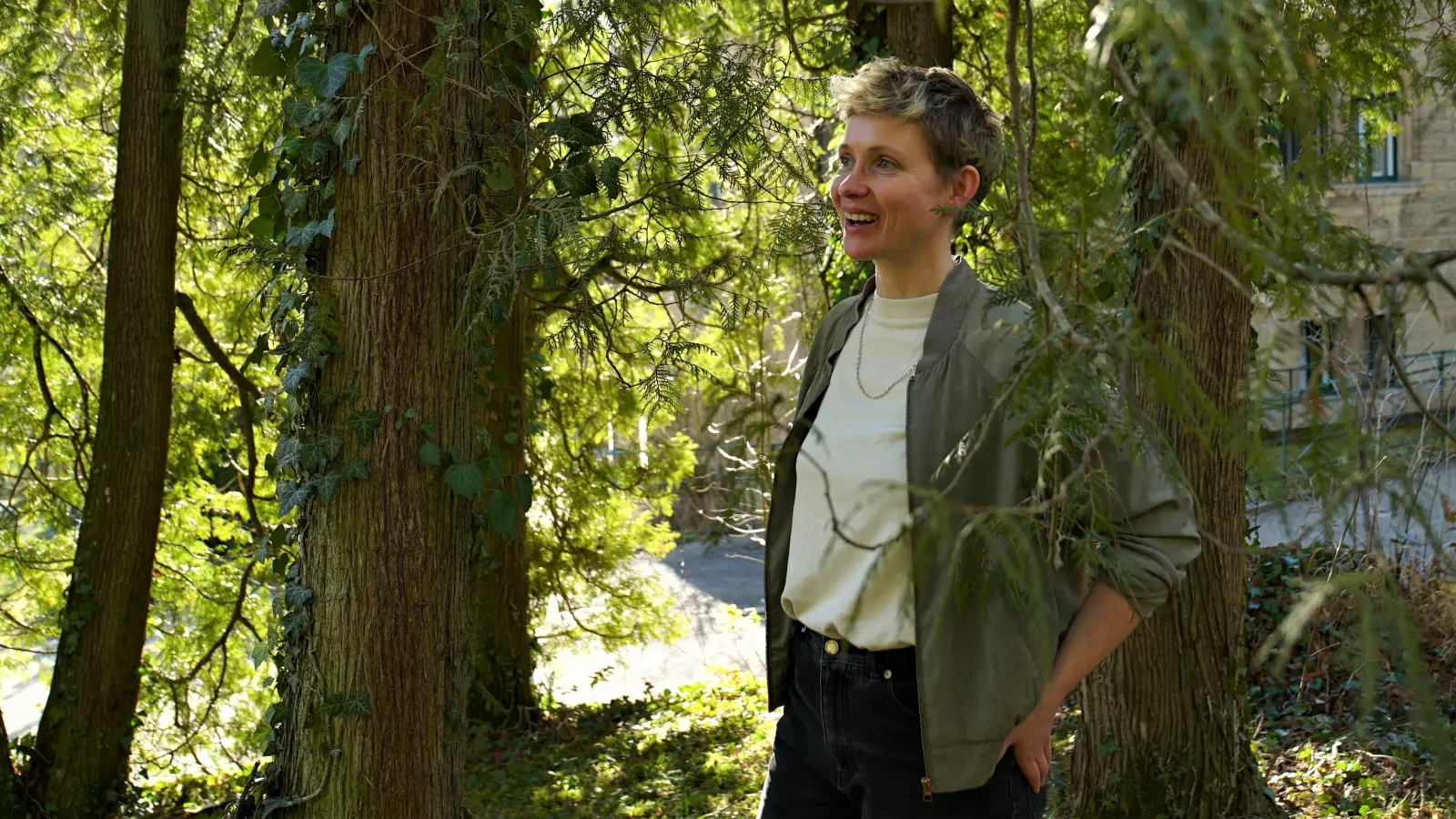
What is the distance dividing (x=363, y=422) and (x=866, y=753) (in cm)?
141

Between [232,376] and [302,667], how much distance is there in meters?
3.44

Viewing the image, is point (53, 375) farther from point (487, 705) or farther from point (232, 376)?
point (487, 705)

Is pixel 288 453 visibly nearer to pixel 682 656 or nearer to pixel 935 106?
pixel 935 106

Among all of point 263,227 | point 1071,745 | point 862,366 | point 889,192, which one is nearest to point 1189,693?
point 1071,745

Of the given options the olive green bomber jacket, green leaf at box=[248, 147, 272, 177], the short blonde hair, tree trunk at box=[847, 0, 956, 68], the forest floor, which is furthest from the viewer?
tree trunk at box=[847, 0, 956, 68]

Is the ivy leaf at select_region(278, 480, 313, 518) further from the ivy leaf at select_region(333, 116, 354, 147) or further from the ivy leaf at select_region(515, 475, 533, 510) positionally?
the ivy leaf at select_region(333, 116, 354, 147)

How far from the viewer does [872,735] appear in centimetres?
224

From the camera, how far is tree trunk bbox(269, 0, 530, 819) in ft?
9.77

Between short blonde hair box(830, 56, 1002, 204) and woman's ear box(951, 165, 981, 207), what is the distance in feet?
0.03

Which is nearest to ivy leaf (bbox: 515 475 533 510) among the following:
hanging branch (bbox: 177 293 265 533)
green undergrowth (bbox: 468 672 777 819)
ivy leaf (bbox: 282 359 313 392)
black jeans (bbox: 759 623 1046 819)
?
ivy leaf (bbox: 282 359 313 392)

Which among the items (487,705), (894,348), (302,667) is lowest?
(487,705)

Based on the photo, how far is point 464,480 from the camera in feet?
9.87

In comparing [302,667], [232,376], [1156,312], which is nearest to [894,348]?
[302,667]

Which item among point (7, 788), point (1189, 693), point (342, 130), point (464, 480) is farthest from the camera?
point (7, 788)
